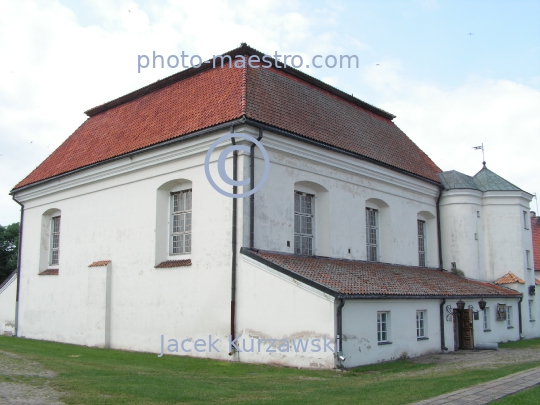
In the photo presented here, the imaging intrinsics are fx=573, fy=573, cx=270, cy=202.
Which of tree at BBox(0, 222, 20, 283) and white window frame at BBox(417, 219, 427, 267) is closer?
white window frame at BBox(417, 219, 427, 267)

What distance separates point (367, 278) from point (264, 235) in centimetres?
332

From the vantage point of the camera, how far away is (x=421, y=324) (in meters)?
18.0

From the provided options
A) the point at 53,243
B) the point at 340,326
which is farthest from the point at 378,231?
the point at 53,243

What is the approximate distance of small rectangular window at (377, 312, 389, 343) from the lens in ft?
51.2

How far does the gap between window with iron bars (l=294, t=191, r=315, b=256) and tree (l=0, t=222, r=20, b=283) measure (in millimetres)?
29364

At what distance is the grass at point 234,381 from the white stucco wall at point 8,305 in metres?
10.3

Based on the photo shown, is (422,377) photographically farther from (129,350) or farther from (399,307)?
(129,350)

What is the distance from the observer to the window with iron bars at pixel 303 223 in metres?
18.6

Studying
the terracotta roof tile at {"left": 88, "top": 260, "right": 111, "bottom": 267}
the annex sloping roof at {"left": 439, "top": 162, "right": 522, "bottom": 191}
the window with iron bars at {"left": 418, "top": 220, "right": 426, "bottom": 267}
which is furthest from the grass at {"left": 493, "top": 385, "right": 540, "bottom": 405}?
the annex sloping roof at {"left": 439, "top": 162, "right": 522, "bottom": 191}

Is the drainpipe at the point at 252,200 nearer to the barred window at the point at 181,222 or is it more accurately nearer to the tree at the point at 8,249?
the barred window at the point at 181,222

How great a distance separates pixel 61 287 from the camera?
22.4 m

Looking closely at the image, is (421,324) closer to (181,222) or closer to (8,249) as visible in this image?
(181,222)

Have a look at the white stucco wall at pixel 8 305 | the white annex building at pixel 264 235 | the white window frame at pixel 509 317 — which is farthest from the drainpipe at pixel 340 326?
the white stucco wall at pixel 8 305

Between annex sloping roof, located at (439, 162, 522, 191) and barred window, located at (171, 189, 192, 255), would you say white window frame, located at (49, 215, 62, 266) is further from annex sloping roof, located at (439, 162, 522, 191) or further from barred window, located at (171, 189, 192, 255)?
annex sloping roof, located at (439, 162, 522, 191)
